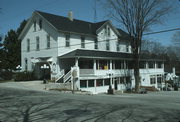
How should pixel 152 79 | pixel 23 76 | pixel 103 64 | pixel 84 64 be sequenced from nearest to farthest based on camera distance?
pixel 23 76 < pixel 84 64 < pixel 103 64 < pixel 152 79

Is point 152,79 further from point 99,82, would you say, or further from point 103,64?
point 99,82

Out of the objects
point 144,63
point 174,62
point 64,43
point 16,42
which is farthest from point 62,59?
point 174,62

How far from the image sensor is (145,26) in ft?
111

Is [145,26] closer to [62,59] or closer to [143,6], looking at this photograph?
[143,6]

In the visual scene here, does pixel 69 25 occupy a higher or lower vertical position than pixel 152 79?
higher

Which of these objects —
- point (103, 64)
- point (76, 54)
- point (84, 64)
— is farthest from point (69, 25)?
point (103, 64)

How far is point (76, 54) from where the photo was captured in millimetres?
29641

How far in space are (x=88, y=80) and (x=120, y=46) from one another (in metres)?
15.3

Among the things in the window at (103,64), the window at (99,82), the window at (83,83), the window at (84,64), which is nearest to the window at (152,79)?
the window at (103,64)

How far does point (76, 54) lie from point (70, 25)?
303 inches

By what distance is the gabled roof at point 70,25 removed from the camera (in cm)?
3322

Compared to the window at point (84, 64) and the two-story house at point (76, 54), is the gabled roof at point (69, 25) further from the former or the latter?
the window at point (84, 64)

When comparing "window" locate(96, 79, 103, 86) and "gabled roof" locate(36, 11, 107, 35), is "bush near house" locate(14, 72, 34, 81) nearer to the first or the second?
"gabled roof" locate(36, 11, 107, 35)

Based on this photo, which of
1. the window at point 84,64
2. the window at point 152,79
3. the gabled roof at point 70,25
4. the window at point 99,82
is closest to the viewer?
the window at point 99,82
